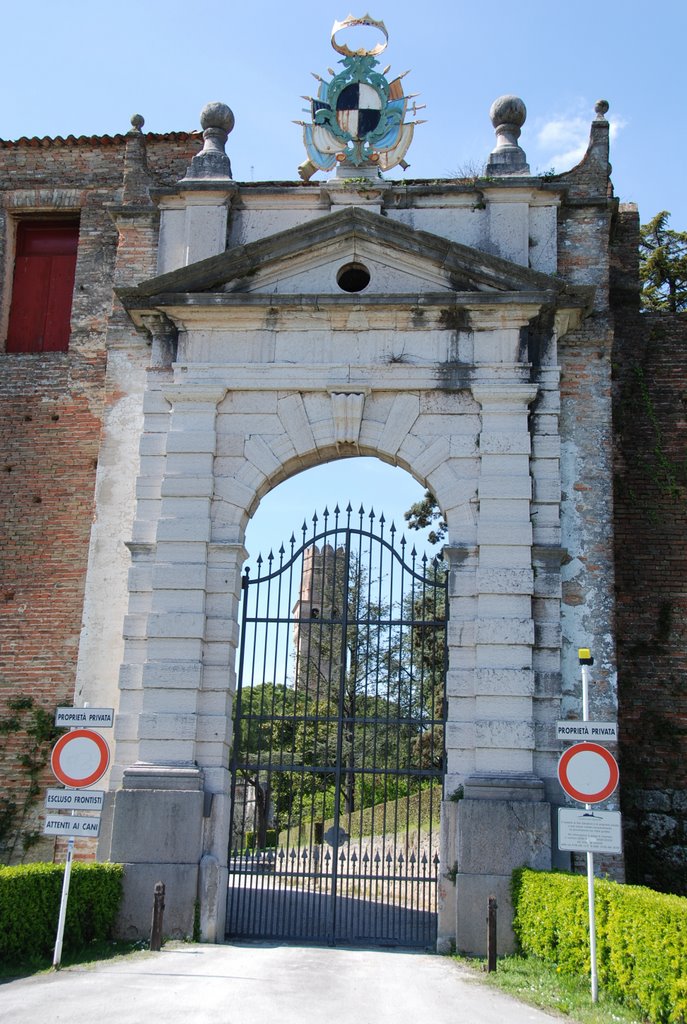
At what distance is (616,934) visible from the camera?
7.80 m

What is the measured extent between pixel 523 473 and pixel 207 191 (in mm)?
4788

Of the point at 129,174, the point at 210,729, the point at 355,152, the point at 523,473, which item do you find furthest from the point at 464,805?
the point at 129,174

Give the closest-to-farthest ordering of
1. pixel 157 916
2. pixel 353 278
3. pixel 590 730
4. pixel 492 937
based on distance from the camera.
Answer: pixel 590 730 → pixel 492 937 → pixel 157 916 → pixel 353 278

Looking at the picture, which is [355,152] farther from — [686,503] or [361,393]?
[686,503]

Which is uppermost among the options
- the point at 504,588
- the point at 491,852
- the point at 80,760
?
the point at 504,588

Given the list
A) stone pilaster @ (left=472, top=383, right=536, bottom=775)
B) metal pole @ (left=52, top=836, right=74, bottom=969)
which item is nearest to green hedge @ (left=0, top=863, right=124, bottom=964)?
metal pole @ (left=52, top=836, right=74, bottom=969)

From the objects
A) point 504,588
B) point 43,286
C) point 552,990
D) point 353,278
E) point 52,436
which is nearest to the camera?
point 552,990

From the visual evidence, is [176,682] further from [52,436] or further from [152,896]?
[52,436]

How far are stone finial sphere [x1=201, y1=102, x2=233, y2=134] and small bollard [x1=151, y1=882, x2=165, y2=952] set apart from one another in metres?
8.33

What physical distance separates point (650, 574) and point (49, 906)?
739 cm

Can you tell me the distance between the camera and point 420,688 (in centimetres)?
1115

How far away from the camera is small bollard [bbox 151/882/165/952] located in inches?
367

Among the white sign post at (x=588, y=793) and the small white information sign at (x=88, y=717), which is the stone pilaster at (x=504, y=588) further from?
the small white information sign at (x=88, y=717)

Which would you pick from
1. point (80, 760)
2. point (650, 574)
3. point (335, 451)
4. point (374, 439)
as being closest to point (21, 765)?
point (80, 760)
